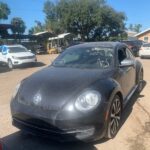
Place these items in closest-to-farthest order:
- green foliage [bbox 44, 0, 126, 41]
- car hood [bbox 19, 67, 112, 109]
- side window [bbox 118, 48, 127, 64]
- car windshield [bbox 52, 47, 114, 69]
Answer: car hood [bbox 19, 67, 112, 109] < car windshield [bbox 52, 47, 114, 69] < side window [bbox 118, 48, 127, 64] < green foliage [bbox 44, 0, 126, 41]

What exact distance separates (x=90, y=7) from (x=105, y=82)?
139ft

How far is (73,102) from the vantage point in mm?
4066

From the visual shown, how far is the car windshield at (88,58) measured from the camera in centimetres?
553

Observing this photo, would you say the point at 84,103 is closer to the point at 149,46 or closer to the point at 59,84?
the point at 59,84

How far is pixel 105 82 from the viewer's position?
4625 mm

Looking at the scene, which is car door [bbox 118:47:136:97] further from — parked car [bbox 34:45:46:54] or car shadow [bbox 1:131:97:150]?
parked car [bbox 34:45:46:54]

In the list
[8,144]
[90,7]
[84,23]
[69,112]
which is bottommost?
[8,144]

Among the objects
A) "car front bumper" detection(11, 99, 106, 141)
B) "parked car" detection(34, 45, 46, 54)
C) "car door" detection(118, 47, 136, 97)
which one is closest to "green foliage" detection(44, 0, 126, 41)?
"parked car" detection(34, 45, 46, 54)

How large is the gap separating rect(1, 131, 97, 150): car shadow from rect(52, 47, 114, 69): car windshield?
1.71m

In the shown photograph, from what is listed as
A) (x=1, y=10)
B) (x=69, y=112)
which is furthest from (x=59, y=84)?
(x=1, y=10)

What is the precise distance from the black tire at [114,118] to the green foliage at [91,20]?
40.3 m

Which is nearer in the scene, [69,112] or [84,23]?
[69,112]

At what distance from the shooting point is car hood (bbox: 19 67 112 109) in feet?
13.6

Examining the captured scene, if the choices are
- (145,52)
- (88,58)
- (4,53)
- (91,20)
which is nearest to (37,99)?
(88,58)
